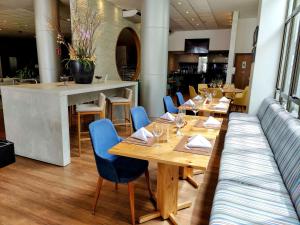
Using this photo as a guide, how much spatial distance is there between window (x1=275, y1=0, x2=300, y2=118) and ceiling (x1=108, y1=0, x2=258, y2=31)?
3.29 metres

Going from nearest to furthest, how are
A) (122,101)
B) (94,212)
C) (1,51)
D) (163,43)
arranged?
(94,212) → (122,101) → (163,43) → (1,51)

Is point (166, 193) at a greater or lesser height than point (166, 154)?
lesser

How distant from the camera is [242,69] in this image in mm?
9391

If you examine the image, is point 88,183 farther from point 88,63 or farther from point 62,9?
point 62,9

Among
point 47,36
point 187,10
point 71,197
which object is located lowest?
point 71,197

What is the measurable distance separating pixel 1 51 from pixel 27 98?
49.5 ft

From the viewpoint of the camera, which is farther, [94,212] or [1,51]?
[1,51]

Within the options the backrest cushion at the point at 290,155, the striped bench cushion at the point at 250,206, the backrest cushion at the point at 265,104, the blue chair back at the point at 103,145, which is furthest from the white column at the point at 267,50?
the blue chair back at the point at 103,145

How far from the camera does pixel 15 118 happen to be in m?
3.34

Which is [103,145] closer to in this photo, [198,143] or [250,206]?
[198,143]

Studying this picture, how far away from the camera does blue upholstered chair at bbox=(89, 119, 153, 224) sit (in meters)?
1.95

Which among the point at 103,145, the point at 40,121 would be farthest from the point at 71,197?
the point at 40,121

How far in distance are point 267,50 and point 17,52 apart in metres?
17.3

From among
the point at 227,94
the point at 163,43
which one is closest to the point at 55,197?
the point at 163,43
